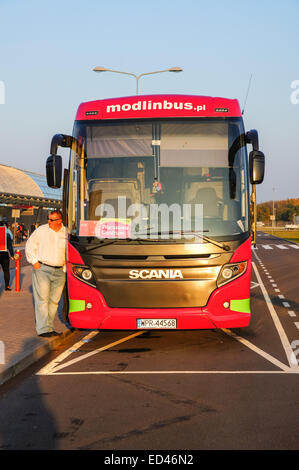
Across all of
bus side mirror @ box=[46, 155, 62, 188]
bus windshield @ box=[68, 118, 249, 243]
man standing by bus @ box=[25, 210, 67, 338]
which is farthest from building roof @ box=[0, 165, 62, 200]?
bus side mirror @ box=[46, 155, 62, 188]

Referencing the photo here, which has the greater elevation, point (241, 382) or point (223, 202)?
point (223, 202)

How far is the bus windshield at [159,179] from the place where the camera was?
849 centimetres

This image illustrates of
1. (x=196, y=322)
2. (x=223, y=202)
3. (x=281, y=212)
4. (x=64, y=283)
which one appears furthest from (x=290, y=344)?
(x=281, y=212)

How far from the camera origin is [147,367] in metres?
7.71

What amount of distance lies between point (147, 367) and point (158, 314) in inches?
33.6

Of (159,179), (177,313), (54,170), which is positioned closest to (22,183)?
(54,170)

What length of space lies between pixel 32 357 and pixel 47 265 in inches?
73.9

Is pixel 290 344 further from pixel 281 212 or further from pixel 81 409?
pixel 281 212

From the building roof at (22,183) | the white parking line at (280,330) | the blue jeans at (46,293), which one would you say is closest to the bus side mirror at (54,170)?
the blue jeans at (46,293)

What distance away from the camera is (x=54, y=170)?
28.1 feet

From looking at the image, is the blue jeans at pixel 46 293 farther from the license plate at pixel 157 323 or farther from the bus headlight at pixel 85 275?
the license plate at pixel 157 323

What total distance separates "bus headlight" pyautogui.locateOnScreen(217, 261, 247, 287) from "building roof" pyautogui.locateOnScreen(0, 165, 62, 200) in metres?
57.2

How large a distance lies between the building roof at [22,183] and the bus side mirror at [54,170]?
5633 cm

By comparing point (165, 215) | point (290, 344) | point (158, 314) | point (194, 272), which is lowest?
point (290, 344)
